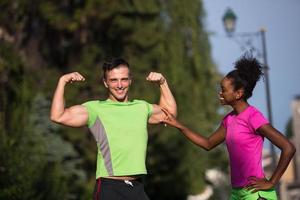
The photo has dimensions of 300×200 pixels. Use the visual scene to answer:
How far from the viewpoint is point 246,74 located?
6.26 m

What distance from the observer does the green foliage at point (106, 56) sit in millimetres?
20938

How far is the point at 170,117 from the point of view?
671cm

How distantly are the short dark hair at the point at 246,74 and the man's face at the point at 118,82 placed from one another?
0.84m

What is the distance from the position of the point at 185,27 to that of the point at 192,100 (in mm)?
2249

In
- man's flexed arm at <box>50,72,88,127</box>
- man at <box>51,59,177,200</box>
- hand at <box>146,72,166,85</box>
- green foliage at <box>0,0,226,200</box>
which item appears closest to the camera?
man at <box>51,59,177,200</box>

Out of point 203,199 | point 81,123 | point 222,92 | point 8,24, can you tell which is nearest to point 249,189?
point 222,92

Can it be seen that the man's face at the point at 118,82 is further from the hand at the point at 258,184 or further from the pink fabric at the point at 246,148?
the hand at the point at 258,184

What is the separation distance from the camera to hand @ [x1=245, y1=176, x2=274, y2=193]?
18.9 ft

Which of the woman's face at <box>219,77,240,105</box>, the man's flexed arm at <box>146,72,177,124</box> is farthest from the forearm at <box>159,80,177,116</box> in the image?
the woman's face at <box>219,77,240,105</box>

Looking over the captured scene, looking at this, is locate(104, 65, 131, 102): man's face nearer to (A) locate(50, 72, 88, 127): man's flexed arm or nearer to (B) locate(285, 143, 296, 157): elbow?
(A) locate(50, 72, 88, 127): man's flexed arm

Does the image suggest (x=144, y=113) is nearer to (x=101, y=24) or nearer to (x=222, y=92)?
(x=222, y=92)

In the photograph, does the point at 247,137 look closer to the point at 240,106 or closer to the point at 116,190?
the point at 240,106

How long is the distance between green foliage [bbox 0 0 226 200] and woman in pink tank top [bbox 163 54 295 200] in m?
14.0

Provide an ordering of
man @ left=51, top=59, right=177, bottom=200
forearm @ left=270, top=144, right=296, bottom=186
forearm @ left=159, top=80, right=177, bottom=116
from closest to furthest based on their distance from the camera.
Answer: forearm @ left=270, top=144, right=296, bottom=186, man @ left=51, top=59, right=177, bottom=200, forearm @ left=159, top=80, right=177, bottom=116
